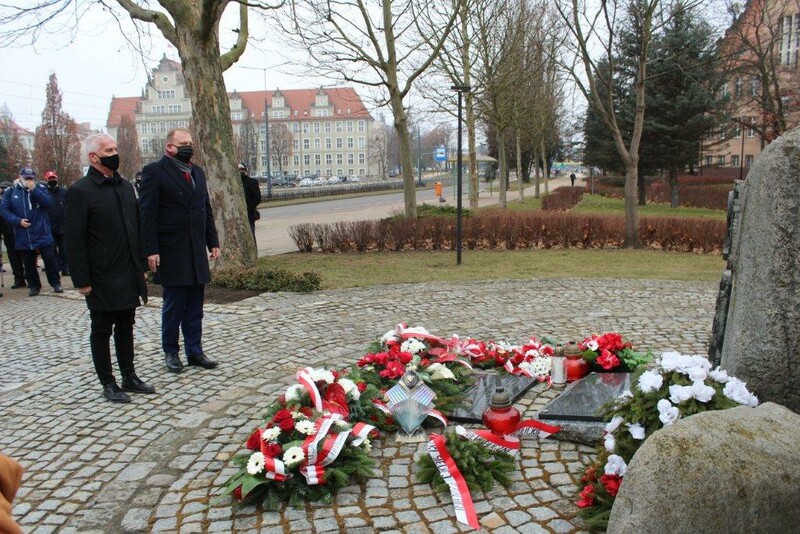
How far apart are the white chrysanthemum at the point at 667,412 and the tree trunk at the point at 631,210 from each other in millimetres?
14152

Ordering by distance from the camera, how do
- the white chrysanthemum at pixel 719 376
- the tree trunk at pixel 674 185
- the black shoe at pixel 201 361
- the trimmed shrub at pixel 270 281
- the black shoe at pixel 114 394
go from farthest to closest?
the tree trunk at pixel 674 185 → the trimmed shrub at pixel 270 281 → the black shoe at pixel 201 361 → the black shoe at pixel 114 394 → the white chrysanthemum at pixel 719 376

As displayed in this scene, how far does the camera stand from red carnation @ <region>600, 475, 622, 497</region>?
3.23 m

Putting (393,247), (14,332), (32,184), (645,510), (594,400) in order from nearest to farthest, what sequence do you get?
1. (645,510)
2. (594,400)
3. (14,332)
4. (32,184)
5. (393,247)

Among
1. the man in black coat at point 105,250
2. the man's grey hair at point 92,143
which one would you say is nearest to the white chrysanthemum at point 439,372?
the man in black coat at point 105,250

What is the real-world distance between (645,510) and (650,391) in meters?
1.03

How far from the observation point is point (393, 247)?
16688 mm

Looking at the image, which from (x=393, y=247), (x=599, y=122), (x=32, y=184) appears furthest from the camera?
(x=599, y=122)

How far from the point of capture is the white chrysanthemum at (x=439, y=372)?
5254 millimetres

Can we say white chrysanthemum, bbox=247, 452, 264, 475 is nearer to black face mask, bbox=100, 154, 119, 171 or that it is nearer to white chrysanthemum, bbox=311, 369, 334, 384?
white chrysanthemum, bbox=311, 369, 334, 384

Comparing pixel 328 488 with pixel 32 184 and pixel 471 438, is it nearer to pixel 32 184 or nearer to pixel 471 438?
pixel 471 438

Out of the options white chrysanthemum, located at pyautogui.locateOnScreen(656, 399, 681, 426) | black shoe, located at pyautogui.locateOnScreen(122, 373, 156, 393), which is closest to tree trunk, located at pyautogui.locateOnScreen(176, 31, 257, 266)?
black shoe, located at pyautogui.locateOnScreen(122, 373, 156, 393)

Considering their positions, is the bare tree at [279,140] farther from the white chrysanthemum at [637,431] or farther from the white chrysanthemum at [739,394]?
the white chrysanthemum at [739,394]

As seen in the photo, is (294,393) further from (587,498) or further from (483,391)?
(587,498)

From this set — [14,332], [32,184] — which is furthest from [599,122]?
[14,332]
